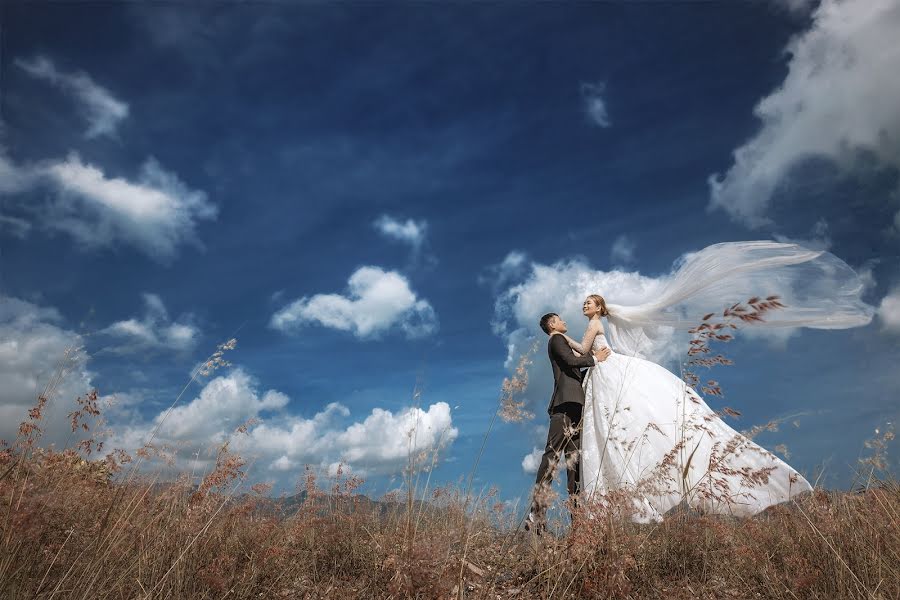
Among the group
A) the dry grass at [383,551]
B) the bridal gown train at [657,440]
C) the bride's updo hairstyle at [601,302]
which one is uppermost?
the bride's updo hairstyle at [601,302]

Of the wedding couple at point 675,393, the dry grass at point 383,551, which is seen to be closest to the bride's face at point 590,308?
the wedding couple at point 675,393

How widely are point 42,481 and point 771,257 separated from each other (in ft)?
21.5

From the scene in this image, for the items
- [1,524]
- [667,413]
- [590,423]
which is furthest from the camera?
[590,423]

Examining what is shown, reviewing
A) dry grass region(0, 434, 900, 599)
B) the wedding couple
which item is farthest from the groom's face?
dry grass region(0, 434, 900, 599)

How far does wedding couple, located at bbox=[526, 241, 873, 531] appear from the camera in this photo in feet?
16.4

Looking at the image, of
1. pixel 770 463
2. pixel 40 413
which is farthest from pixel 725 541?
pixel 40 413

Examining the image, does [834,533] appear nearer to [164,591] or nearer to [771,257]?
[771,257]

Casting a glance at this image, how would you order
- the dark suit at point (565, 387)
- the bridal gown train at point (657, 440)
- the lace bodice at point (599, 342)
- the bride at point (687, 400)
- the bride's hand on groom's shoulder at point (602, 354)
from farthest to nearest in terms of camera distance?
the lace bodice at point (599, 342) → the bride's hand on groom's shoulder at point (602, 354) → the dark suit at point (565, 387) → the bridal gown train at point (657, 440) → the bride at point (687, 400)

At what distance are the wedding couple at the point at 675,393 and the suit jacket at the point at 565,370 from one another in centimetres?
1

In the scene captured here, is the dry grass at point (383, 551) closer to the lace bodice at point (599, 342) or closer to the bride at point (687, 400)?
the bride at point (687, 400)

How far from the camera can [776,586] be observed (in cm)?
365

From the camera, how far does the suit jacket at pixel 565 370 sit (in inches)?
263

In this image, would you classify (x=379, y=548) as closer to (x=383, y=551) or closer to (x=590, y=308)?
(x=383, y=551)

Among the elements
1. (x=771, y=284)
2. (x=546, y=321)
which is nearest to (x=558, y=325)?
(x=546, y=321)
